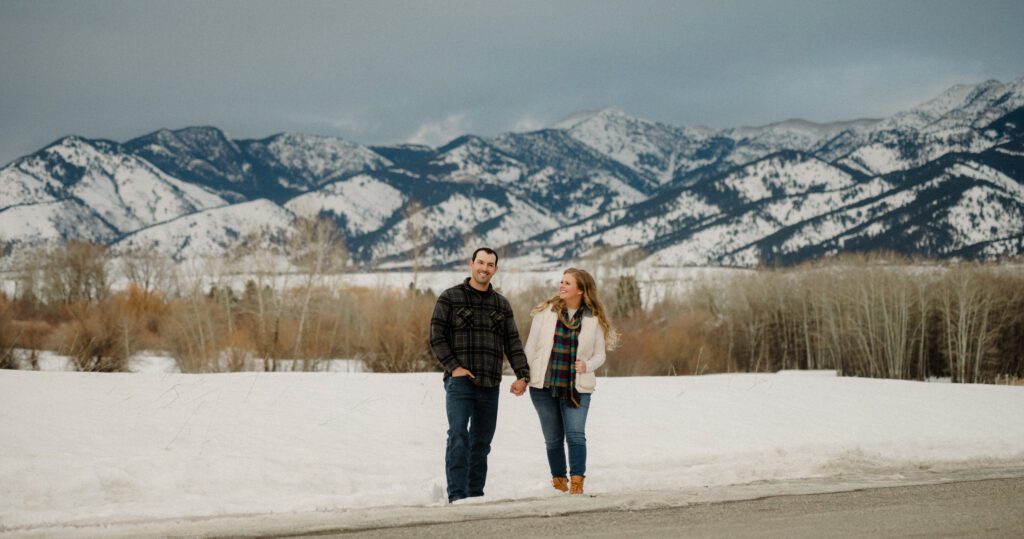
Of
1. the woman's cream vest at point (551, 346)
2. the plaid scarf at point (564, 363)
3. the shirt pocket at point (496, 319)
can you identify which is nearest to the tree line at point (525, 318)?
the woman's cream vest at point (551, 346)

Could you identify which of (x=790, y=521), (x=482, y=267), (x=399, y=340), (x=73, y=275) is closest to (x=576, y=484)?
(x=790, y=521)

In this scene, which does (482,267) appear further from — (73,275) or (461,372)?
(73,275)

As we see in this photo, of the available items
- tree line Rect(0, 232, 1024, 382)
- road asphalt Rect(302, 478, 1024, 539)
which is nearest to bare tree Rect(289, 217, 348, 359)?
tree line Rect(0, 232, 1024, 382)

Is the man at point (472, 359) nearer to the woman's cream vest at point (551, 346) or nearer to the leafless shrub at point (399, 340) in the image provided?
the woman's cream vest at point (551, 346)

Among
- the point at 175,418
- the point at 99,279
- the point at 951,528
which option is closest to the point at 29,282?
the point at 99,279

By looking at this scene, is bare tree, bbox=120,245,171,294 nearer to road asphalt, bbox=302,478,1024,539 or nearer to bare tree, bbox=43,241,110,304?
bare tree, bbox=43,241,110,304

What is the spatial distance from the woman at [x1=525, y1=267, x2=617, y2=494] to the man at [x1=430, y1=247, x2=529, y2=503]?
226 mm

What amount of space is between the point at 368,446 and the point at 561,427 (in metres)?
5.13

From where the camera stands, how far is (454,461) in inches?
337

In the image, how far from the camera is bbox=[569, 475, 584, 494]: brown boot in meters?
8.91

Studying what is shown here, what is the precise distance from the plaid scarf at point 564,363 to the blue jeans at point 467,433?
0.62 metres

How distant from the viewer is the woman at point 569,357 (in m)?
8.71

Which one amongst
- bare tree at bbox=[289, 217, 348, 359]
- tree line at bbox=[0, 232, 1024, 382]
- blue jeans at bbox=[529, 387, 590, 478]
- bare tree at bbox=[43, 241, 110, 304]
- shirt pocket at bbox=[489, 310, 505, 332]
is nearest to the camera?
shirt pocket at bbox=[489, 310, 505, 332]

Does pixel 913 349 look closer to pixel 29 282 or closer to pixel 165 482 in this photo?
pixel 165 482
